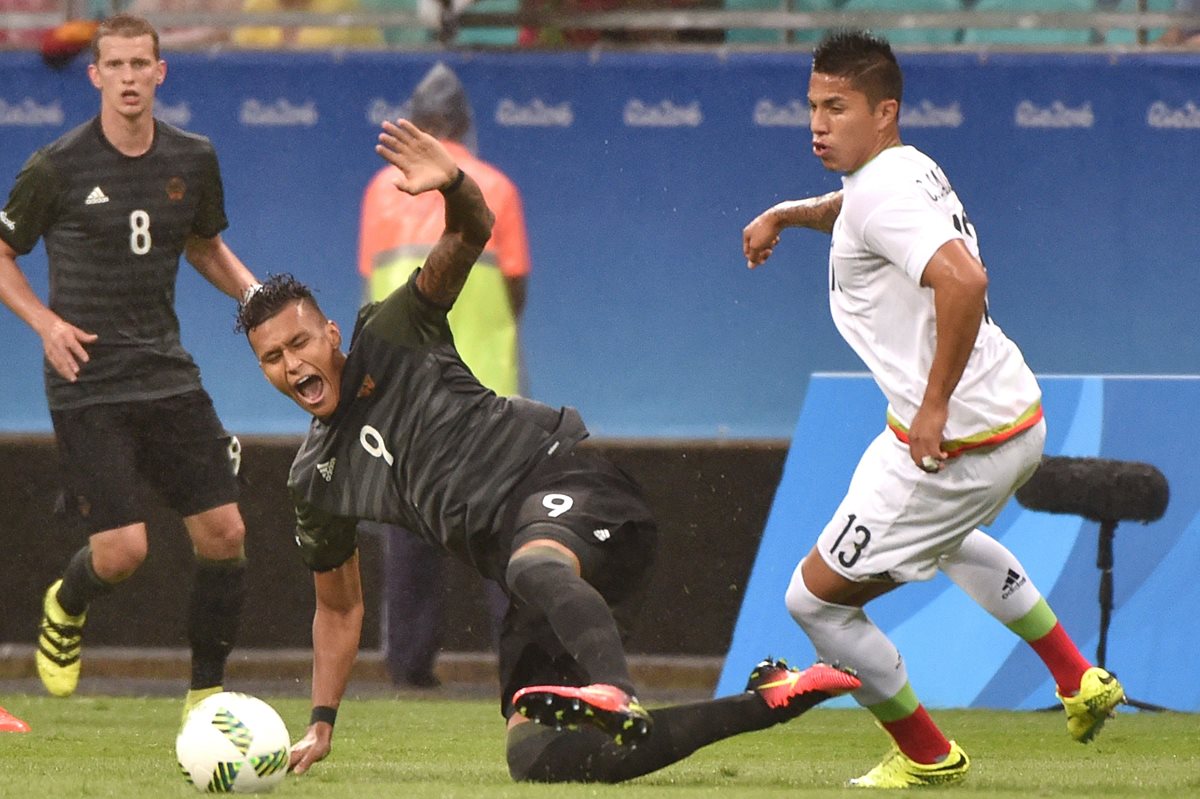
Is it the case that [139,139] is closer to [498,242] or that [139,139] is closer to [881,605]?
[498,242]

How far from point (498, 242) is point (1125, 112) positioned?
269 cm

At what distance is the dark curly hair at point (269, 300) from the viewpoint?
5.68 m

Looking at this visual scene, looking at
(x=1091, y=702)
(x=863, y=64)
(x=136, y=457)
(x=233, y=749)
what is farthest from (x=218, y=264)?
(x=1091, y=702)

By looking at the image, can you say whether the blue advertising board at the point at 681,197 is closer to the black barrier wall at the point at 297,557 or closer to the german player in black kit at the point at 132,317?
the black barrier wall at the point at 297,557

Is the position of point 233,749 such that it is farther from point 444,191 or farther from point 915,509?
point 915,509

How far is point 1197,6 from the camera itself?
31.1ft

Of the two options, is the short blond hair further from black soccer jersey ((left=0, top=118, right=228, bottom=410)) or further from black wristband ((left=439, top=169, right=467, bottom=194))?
black wristband ((left=439, top=169, right=467, bottom=194))

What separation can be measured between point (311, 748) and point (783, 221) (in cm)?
194

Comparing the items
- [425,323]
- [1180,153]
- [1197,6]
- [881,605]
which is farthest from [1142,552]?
[425,323]

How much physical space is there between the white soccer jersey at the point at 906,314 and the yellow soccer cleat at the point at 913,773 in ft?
2.91

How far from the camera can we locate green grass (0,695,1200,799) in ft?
18.3

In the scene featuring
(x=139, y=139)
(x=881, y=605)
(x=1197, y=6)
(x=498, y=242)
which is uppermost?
(x=1197, y=6)

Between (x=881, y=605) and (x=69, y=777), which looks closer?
(x=69, y=777)

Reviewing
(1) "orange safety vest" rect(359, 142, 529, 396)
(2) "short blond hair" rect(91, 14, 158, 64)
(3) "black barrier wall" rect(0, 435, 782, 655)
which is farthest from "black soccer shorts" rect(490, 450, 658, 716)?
(3) "black barrier wall" rect(0, 435, 782, 655)
